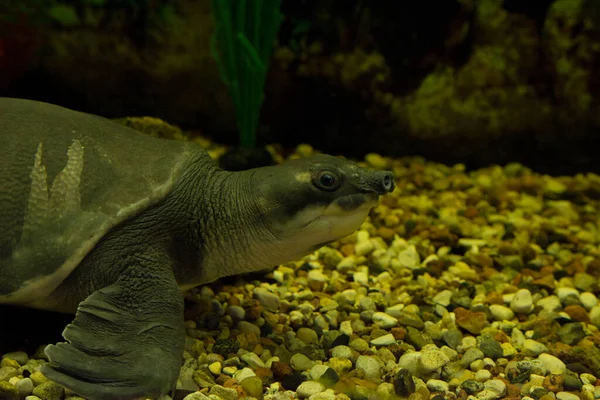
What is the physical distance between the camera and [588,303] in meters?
3.02

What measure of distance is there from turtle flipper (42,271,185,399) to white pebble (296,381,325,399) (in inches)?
17.3

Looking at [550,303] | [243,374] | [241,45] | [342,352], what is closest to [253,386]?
[243,374]

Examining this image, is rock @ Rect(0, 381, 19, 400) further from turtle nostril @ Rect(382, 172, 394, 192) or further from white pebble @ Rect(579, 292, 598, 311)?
white pebble @ Rect(579, 292, 598, 311)

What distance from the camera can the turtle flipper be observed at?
6.43 feet

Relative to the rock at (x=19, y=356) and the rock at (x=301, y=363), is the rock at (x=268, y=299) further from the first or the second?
the rock at (x=19, y=356)

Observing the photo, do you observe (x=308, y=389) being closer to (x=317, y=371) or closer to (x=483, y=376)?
(x=317, y=371)

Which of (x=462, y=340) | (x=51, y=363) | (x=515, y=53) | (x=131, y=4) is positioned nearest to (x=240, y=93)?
(x=131, y=4)

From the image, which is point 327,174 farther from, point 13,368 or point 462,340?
point 13,368

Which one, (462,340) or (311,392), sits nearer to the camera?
(311,392)

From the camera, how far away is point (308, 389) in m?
2.14

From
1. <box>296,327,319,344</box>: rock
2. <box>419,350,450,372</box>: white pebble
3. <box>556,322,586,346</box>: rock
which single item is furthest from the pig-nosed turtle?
<box>556,322,586,346</box>: rock

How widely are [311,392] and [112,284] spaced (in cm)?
84

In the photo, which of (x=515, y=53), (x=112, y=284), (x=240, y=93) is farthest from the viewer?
(x=515, y=53)

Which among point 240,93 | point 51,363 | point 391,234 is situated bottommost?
point 391,234
